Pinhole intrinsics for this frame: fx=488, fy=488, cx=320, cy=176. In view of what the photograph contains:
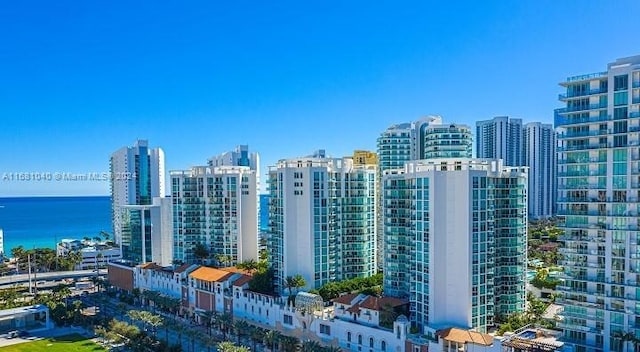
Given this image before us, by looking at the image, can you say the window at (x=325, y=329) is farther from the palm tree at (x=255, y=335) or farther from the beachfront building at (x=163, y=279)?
the beachfront building at (x=163, y=279)

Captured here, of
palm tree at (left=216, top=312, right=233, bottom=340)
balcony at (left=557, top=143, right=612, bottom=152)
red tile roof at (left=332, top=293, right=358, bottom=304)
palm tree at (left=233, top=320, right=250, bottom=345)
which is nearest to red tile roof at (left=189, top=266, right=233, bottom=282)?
palm tree at (left=216, top=312, right=233, bottom=340)

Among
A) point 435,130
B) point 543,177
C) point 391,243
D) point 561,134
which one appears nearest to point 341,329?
point 391,243

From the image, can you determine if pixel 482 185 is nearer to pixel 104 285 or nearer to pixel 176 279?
pixel 176 279

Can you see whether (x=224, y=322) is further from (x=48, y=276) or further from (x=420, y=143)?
(x=48, y=276)

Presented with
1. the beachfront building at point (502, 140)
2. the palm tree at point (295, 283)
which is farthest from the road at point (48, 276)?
the beachfront building at point (502, 140)

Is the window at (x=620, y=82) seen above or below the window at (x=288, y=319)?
above

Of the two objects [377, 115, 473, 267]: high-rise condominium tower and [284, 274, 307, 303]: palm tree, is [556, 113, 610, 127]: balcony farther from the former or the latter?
[284, 274, 307, 303]: palm tree
